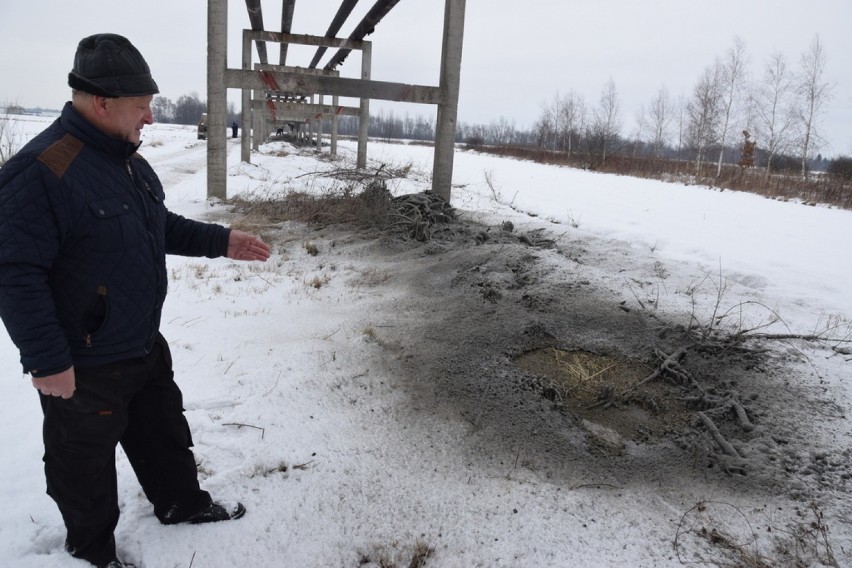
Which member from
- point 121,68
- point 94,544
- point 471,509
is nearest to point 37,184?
point 121,68

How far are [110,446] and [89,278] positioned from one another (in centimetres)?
55

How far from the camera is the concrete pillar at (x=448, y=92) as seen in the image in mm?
6938

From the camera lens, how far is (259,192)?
9562 millimetres

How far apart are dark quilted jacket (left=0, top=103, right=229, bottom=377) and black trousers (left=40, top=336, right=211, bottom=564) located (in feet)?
0.34

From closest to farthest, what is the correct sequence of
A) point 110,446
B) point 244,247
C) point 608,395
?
point 110,446 < point 244,247 < point 608,395

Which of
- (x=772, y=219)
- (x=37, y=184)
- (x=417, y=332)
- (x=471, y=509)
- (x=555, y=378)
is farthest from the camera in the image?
(x=772, y=219)

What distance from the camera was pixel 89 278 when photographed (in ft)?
5.33

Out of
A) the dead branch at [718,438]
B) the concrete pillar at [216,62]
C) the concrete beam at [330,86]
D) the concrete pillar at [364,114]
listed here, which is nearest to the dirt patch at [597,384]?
the dead branch at [718,438]

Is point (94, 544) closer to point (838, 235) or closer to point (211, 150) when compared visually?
point (211, 150)

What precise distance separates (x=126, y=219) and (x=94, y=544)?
1064 mm

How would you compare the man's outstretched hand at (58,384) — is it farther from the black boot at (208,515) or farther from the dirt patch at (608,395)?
the dirt patch at (608,395)

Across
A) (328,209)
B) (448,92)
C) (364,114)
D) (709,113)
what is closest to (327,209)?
(328,209)

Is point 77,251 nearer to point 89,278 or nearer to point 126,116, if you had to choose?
point 89,278

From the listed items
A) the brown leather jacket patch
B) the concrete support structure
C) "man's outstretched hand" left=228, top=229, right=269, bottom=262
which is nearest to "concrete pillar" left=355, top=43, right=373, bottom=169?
the concrete support structure
